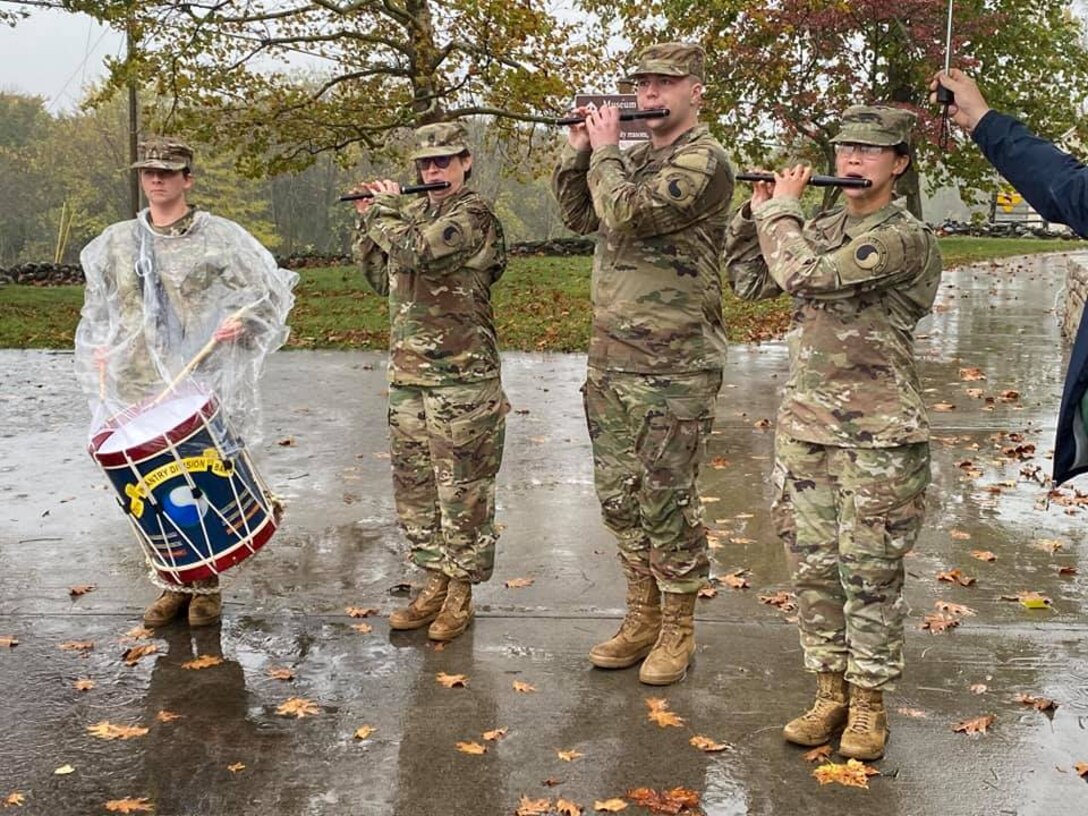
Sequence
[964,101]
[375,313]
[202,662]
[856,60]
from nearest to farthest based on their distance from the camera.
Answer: [964,101], [202,662], [375,313], [856,60]

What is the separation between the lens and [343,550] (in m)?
5.80

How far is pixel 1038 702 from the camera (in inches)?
158

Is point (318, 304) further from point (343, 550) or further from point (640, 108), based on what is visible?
point (640, 108)

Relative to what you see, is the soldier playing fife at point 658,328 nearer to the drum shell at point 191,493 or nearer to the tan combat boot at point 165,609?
the drum shell at point 191,493

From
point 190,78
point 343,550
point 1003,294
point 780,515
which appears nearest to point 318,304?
point 190,78

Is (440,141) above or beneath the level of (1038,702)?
above

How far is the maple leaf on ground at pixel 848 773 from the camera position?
3.52 meters

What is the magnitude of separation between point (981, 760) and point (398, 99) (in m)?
17.1

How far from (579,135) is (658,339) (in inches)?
31.0

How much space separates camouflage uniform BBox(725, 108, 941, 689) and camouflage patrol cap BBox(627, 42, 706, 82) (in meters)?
0.64

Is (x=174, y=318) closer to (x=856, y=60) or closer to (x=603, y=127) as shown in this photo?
(x=603, y=127)

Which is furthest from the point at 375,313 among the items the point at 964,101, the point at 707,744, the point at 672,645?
the point at 964,101

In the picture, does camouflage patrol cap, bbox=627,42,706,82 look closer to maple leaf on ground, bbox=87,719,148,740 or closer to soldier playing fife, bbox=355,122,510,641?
soldier playing fife, bbox=355,122,510,641

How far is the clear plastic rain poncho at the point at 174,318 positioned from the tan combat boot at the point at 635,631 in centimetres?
162
